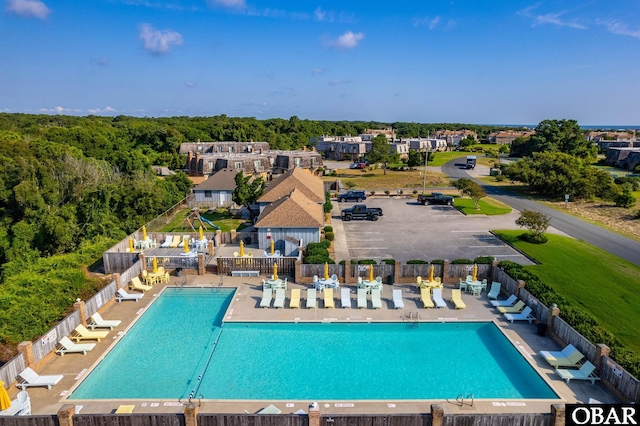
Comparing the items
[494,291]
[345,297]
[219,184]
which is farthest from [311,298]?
[219,184]

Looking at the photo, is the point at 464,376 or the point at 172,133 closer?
the point at 464,376

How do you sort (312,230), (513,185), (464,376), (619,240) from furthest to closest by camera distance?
(513,185) < (619,240) < (312,230) < (464,376)

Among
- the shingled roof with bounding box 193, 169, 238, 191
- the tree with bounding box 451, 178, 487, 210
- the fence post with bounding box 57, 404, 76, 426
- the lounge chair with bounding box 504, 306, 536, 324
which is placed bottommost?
the lounge chair with bounding box 504, 306, 536, 324

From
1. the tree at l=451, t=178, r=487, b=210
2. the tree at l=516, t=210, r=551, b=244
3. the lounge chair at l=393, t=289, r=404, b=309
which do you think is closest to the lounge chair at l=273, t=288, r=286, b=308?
the lounge chair at l=393, t=289, r=404, b=309

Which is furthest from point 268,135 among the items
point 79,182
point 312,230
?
point 312,230

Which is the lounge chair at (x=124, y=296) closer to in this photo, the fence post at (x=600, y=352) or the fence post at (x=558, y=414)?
the fence post at (x=558, y=414)

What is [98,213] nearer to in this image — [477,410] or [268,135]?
[477,410]

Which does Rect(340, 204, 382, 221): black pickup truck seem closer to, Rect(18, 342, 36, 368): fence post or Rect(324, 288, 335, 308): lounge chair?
Rect(324, 288, 335, 308): lounge chair
